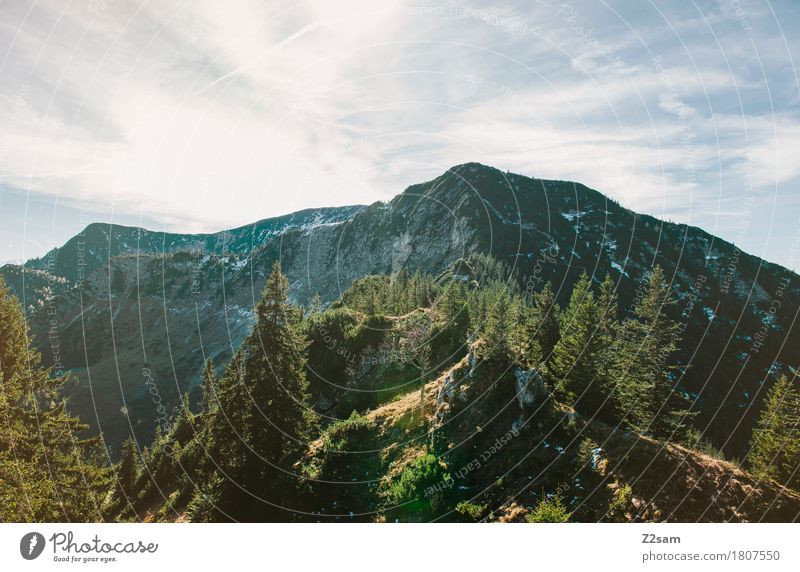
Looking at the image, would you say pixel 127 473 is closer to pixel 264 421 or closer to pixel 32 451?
pixel 32 451

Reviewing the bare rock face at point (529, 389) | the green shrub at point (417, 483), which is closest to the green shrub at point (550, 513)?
the green shrub at point (417, 483)

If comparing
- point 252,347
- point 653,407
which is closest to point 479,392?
point 653,407

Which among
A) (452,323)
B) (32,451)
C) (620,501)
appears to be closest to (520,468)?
(620,501)

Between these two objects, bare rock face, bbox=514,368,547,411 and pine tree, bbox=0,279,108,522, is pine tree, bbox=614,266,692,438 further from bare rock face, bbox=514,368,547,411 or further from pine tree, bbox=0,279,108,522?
pine tree, bbox=0,279,108,522

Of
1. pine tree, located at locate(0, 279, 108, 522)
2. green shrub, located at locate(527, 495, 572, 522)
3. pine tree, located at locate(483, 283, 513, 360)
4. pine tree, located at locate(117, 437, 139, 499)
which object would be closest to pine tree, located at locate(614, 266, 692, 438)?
pine tree, located at locate(483, 283, 513, 360)

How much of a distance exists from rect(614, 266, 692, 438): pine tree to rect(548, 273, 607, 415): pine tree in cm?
133

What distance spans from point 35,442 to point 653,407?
105ft

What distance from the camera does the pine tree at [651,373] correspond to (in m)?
22.6

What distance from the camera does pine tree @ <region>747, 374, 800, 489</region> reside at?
1977 cm

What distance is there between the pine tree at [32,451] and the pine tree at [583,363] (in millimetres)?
25718

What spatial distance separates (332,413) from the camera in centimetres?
3938

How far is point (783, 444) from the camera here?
22.1 m

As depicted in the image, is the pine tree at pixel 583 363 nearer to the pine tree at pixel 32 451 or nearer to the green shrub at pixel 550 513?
the green shrub at pixel 550 513

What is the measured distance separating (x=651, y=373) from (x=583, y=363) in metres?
3.83
